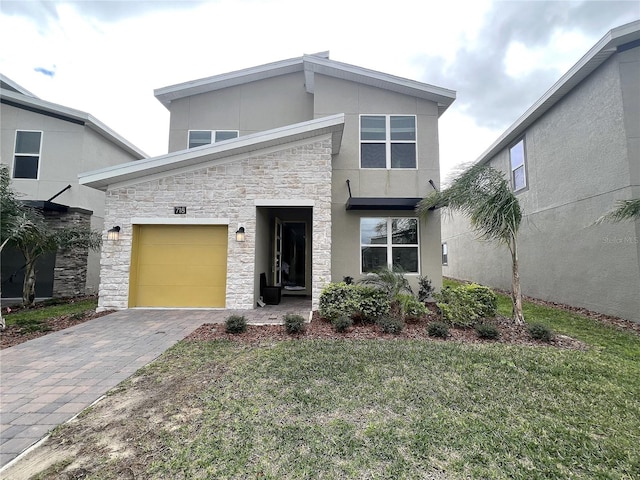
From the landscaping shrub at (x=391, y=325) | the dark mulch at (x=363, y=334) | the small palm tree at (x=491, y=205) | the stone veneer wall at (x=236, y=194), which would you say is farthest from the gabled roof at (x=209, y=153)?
the landscaping shrub at (x=391, y=325)

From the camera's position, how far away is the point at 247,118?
1103 cm

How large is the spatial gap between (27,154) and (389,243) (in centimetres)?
1445

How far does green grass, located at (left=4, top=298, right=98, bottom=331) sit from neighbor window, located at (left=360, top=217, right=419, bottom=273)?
8511 mm

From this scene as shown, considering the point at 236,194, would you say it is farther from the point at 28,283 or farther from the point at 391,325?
the point at 28,283

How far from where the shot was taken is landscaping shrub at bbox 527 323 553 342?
5.69 meters

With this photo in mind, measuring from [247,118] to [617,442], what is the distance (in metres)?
12.0

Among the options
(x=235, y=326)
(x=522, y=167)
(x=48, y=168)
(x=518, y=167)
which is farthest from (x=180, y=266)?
(x=518, y=167)

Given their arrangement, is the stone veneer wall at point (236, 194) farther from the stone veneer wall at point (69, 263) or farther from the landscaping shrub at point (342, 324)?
the stone veneer wall at point (69, 263)

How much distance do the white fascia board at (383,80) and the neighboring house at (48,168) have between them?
950cm

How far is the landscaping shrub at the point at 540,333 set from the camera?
5688mm

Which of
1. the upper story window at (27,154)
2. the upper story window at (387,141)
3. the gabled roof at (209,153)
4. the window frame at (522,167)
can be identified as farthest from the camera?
the window frame at (522,167)

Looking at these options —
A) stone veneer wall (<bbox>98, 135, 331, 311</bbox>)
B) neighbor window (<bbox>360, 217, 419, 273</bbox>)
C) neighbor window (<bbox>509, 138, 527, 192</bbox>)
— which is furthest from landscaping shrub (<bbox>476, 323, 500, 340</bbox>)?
neighbor window (<bbox>509, 138, 527, 192</bbox>)

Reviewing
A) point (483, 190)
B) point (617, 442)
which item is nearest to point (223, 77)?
point (483, 190)

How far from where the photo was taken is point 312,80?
10281mm
